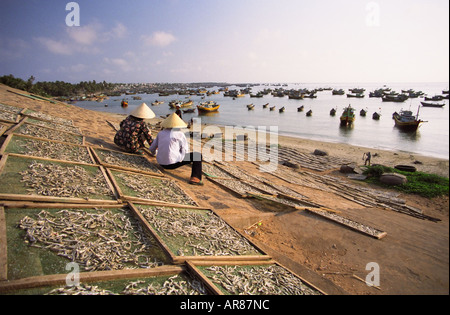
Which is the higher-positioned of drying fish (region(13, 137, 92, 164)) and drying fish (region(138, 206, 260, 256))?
drying fish (region(13, 137, 92, 164))

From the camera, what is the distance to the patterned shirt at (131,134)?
652 centimetres

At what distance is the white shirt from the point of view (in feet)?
19.6

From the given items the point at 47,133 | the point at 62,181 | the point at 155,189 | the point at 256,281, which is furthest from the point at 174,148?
the point at 256,281

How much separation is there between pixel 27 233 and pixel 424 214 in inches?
377

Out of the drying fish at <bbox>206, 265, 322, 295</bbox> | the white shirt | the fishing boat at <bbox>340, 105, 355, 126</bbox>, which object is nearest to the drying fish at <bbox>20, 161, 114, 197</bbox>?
the white shirt

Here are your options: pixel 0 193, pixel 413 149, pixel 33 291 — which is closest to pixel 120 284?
pixel 33 291

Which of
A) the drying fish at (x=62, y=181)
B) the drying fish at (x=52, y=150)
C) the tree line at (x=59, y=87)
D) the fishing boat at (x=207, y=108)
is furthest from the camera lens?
the fishing boat at (x=207, y=108)

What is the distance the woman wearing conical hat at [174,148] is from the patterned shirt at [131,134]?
594 mm

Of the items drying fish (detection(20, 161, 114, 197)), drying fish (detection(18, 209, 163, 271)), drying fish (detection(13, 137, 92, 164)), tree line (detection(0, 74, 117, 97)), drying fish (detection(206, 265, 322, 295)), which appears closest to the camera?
drying fish (detection(18, 209, 163, 271))

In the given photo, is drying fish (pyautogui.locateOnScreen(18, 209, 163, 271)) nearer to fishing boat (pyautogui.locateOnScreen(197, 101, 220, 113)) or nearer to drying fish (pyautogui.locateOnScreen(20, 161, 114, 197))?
drying fish (pyautogui.locateOnScreen(20, 161, 114, 197))

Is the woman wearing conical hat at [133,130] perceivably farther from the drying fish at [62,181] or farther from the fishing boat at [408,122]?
the fishing boat at [408,122]

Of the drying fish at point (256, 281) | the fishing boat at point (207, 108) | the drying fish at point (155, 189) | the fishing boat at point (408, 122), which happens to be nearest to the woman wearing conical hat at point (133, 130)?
the drying fish at point (155, 189)

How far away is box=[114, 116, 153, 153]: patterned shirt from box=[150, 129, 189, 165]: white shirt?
0.84 metres
